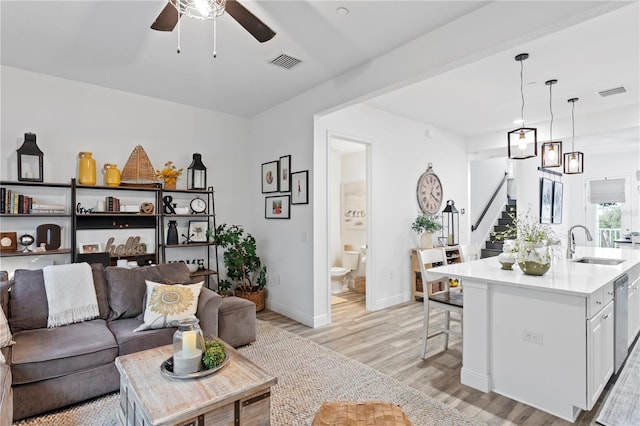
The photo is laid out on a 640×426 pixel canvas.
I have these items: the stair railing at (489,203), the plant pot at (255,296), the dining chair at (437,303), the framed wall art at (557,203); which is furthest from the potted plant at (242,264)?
the framed wall art at (557,203)

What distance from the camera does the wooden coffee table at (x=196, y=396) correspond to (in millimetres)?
1539

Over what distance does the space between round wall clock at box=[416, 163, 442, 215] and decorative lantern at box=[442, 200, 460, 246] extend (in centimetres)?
21

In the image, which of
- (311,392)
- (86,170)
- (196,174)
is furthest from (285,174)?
(311,392)

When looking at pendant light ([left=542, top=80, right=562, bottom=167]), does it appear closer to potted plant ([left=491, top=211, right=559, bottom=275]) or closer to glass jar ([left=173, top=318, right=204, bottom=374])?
potted plant ([left=491, top=211, right=559, bottom=275])

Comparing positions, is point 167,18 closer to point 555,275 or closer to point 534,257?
point 534,257

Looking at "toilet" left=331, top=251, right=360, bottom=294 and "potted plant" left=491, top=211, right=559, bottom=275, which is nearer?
"potted plant" left=491, top=211, right=559, bottom=275

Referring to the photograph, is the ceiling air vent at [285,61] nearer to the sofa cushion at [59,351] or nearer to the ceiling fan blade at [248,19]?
the ceiling fan blade at [248,19]

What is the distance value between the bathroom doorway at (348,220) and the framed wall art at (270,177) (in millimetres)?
1383

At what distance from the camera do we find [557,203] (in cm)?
830

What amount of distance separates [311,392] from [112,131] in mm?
3627

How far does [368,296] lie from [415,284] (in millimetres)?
950

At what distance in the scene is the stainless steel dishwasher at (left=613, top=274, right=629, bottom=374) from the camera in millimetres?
2613

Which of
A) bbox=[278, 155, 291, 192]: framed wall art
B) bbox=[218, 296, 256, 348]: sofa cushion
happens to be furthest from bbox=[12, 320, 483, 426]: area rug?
bbox=[278, 155, 291, 192]: framed wall art

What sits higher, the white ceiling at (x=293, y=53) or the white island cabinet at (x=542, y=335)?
the white ceiling at (x=293, y=53)
